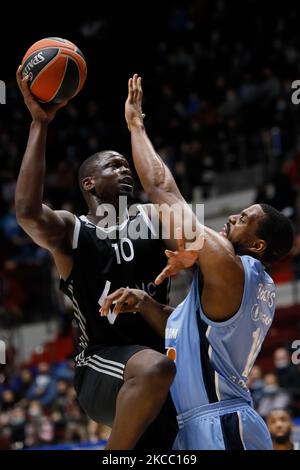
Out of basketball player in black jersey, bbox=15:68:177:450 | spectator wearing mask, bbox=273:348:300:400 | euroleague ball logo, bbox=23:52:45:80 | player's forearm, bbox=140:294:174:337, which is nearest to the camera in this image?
basketball player in black jersey, bbox=15:68:177:450

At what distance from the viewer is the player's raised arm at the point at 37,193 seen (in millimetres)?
4371

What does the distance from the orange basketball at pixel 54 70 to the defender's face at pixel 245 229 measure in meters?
1.14

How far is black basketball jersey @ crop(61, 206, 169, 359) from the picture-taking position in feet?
15.0

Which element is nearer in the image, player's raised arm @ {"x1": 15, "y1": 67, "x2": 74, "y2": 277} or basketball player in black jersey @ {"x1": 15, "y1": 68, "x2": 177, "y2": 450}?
basketball player in black jersey @ {"x1": 15, "y1": 68, "x2": 177, "y2": 450}

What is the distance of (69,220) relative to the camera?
4.66m

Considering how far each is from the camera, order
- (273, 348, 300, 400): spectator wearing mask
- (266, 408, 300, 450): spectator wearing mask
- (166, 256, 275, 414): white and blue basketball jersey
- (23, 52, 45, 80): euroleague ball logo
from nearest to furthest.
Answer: (166, 256, 275, 414): white and blue basketball jersey < (23, 52, 45, 80): euroleague ball logo < (266, 408, 300, 450): spectator wearing mask < (273, 348, 300, 400): spectator wearing mask

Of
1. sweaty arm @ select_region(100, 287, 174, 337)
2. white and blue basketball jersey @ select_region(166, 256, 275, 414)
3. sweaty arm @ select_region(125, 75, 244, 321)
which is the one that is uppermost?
sweaty arm @ select_region(125, 75, 244, 321)

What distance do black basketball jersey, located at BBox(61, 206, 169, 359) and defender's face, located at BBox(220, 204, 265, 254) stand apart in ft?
1.66

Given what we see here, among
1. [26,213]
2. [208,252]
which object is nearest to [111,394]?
[208,252]

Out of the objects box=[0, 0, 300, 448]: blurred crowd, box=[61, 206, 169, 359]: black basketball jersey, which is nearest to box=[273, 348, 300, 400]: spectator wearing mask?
box=[0, 0, 300, 448]: blurred crowd

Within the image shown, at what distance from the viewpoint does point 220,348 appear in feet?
14.1
